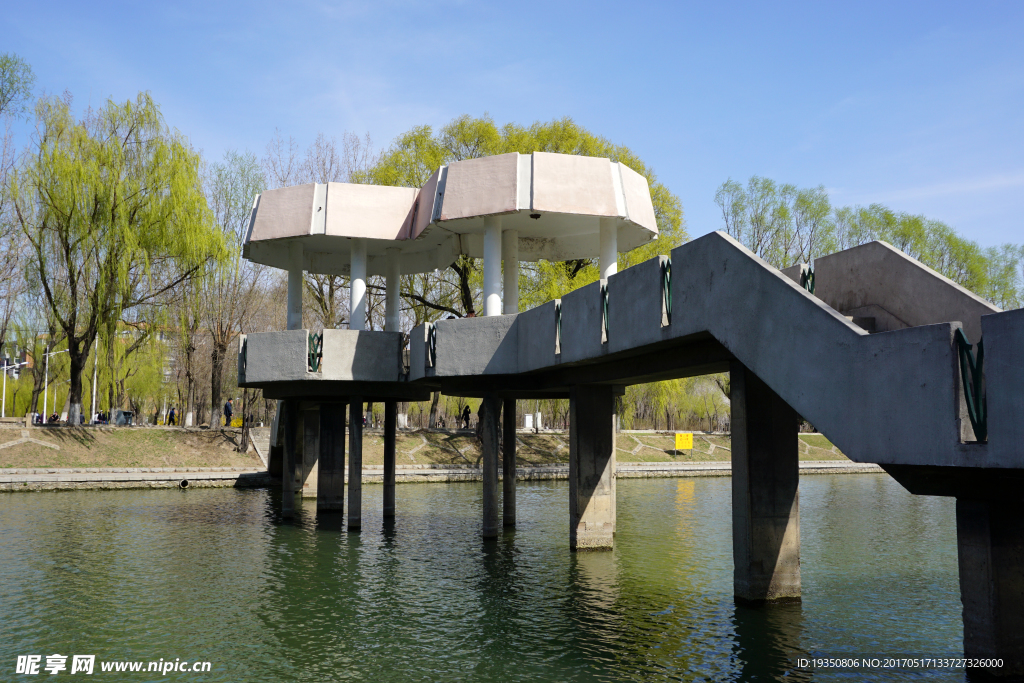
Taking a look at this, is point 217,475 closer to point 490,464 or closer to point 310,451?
point 310,451

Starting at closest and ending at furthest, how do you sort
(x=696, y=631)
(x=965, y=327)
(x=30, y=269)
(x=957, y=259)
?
1. (x=965, y=327)
2. (x=696, y=631)
3. (x=30, y=269)
4. (x=957, y=259)

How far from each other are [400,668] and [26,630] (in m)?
6.43

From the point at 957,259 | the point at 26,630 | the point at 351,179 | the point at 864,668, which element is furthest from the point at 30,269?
the point at 957,259

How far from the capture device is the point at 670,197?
1625 inches

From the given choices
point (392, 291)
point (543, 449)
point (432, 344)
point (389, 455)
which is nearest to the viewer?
point (432, 344)

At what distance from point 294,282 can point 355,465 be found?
5.87m

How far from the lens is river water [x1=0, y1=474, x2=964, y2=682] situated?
11.6 m

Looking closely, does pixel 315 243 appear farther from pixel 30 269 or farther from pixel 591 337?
pixel 30 269

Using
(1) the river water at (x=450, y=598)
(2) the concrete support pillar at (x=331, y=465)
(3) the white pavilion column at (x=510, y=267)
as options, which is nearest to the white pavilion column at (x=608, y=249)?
(3) the white pavilion column at (x=510, y=267)

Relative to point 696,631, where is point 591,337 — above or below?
above

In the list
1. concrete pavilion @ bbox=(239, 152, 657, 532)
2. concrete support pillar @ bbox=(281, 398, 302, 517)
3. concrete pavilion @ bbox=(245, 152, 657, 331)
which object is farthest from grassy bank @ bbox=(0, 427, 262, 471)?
concrete pavilion @ bbox=(245, 152, 657, 331)

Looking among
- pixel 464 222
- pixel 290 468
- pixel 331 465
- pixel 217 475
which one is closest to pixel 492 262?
pixel 464 222

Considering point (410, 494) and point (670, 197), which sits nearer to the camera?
point (410, 494)

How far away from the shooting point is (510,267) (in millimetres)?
21469
